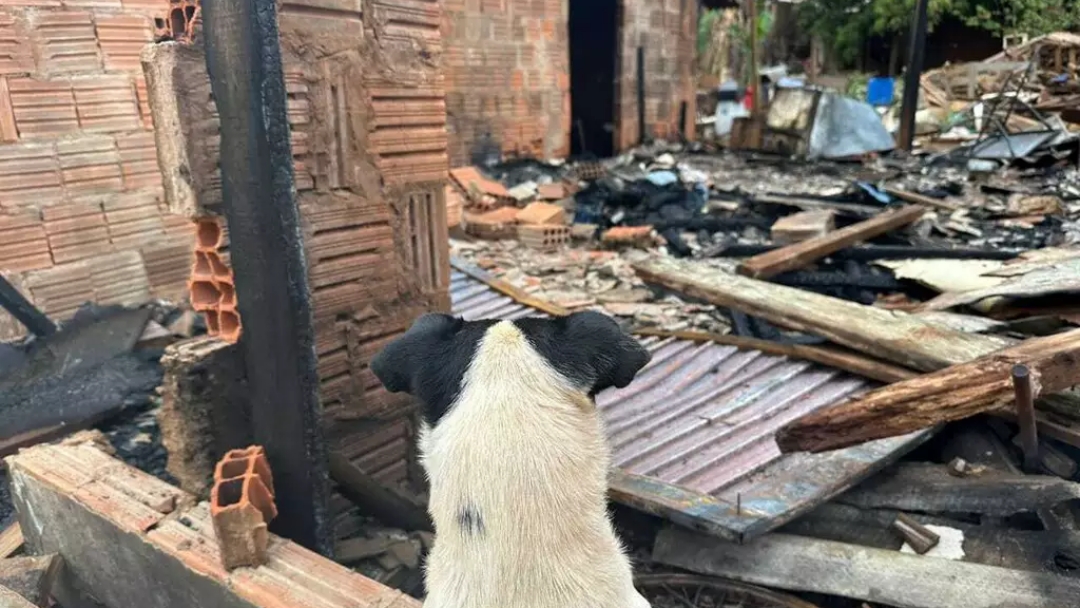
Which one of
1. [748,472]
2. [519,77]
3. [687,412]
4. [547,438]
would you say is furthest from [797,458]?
[519,77]

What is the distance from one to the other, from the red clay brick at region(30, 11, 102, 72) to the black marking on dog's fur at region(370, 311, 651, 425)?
519 centimetres

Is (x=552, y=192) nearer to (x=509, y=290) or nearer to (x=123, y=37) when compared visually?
(x=509, y=290)

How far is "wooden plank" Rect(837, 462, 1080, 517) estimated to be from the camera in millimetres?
2998

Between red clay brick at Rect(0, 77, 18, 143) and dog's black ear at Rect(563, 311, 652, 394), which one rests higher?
red clay brick at Rect(0, 77, 18, 143)

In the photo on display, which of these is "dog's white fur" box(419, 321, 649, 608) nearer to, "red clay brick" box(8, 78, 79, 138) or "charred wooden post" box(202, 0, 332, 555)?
"charred wooden post" box(202, 0, 332, 555)

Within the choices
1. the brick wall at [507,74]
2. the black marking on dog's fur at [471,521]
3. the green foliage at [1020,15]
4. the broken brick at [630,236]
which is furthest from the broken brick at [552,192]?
the green foliage at [1020,15]

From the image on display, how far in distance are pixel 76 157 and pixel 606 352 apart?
559cm

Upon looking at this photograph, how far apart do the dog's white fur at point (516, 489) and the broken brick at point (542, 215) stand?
25.3ft

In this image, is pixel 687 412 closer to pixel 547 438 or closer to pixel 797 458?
pixel 797 458

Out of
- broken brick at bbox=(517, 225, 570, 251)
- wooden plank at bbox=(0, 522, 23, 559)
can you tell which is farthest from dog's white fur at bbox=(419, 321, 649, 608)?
broken brick at bbox=(517, 225, 570, 251)

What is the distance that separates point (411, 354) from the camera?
6.42 feet

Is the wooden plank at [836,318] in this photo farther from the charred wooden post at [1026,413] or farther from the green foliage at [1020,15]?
the green foliage at [1020,15]

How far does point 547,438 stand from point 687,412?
98.6 inches

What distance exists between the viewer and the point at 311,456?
292cm
